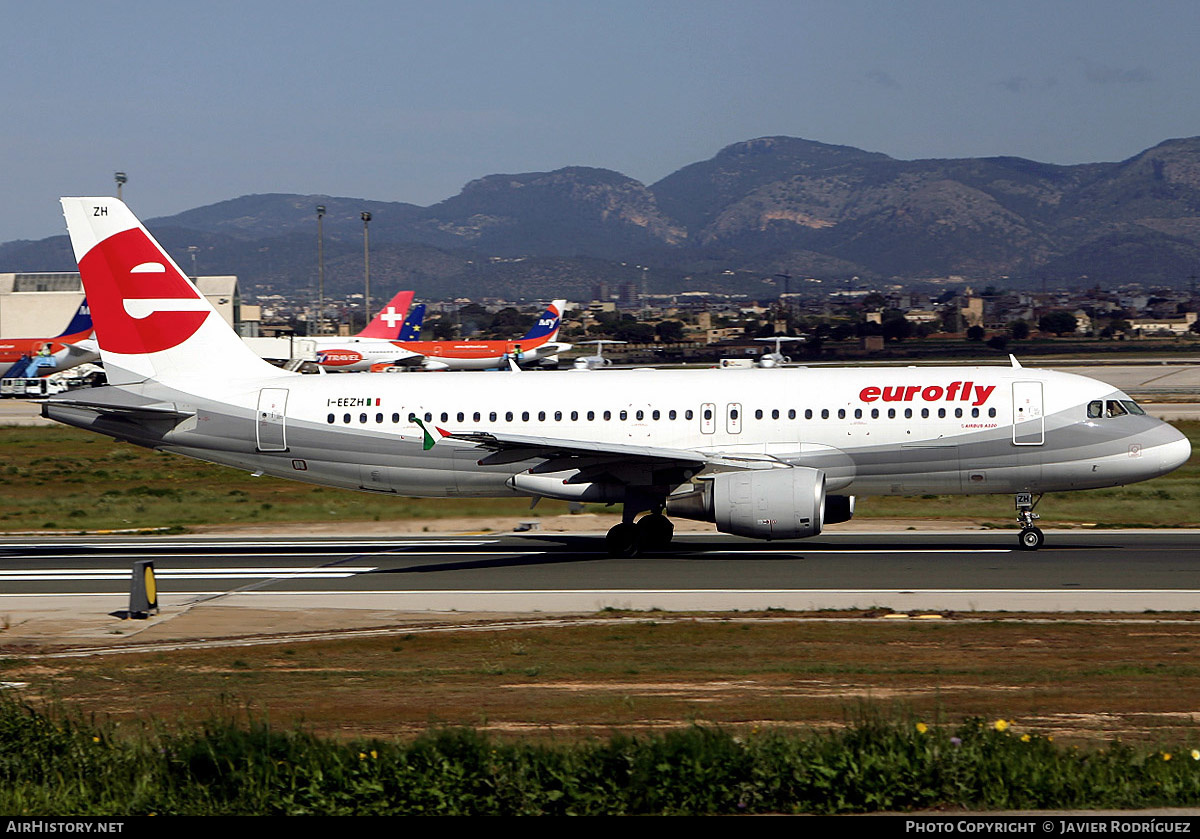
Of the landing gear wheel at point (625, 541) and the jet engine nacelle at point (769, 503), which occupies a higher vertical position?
the jet engine nacelle at point (769, 503)

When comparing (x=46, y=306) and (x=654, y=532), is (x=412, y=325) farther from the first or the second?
(x=654, y=532)

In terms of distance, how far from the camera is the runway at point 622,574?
22.6m

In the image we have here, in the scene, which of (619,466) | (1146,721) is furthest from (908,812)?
(619,466)

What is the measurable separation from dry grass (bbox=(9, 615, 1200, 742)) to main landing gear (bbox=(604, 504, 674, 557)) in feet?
23.3

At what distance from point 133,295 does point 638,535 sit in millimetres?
12549

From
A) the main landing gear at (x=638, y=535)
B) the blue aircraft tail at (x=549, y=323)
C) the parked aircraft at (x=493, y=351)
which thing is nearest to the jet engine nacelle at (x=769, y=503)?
the main landing gear at (x=638, y=535)

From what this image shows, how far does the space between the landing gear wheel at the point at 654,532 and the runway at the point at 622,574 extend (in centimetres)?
45

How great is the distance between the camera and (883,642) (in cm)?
1859

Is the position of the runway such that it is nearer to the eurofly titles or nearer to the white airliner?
the white airliner

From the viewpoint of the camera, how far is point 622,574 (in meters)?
25.8

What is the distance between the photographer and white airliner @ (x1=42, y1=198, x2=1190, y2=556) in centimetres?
2702

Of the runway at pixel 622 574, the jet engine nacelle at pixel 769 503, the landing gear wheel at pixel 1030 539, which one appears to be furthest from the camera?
the landing gear wheel at pixel 1030 539

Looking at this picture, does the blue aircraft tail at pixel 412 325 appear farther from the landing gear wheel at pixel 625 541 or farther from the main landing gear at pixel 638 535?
the landing gear wheel at pixel 625 541

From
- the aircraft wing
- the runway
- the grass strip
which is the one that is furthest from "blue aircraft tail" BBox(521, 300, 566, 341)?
the grass strip
